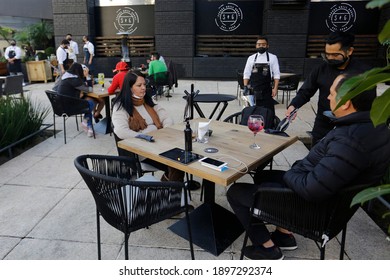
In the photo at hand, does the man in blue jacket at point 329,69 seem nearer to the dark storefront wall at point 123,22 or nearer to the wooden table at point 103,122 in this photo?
the wooden table at point 103,122

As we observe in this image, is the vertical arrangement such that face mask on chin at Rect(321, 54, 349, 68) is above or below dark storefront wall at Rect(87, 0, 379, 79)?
below

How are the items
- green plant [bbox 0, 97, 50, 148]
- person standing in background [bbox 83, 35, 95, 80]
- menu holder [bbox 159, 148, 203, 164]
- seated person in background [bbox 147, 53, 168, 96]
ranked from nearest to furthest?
menu holder [bbox 159, 148, 203, 164] < green plant [bbox 0, 97, 50, 148] < seated person in background [bbox 147, 53, 168, 96] < person standing in background [bbox 83, 35, 95, 80]

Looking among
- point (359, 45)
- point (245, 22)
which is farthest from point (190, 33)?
point (359, 45)

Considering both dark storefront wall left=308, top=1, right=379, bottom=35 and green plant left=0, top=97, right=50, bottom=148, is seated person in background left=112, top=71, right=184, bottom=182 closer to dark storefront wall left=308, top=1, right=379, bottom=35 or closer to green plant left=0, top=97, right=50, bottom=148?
green plant left=0, top=97, right=50, bottom=148

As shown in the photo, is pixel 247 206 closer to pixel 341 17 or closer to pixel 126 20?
pixel 341 17

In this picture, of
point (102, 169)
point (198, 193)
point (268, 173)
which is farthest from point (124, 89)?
point (268, 173)

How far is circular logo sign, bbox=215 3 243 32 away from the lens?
11.4m

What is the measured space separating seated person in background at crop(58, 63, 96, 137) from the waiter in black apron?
8.32ft

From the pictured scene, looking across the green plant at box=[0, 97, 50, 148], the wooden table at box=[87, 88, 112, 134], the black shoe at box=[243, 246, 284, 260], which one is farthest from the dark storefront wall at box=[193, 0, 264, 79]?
the black shoe at box=[243, 246, 284, 260]

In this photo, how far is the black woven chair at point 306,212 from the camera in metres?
1.78

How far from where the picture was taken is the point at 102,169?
2320 millimetres

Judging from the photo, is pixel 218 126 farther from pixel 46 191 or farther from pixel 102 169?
pixel 46 191

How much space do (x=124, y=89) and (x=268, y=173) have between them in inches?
58.0

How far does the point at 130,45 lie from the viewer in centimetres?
1220
